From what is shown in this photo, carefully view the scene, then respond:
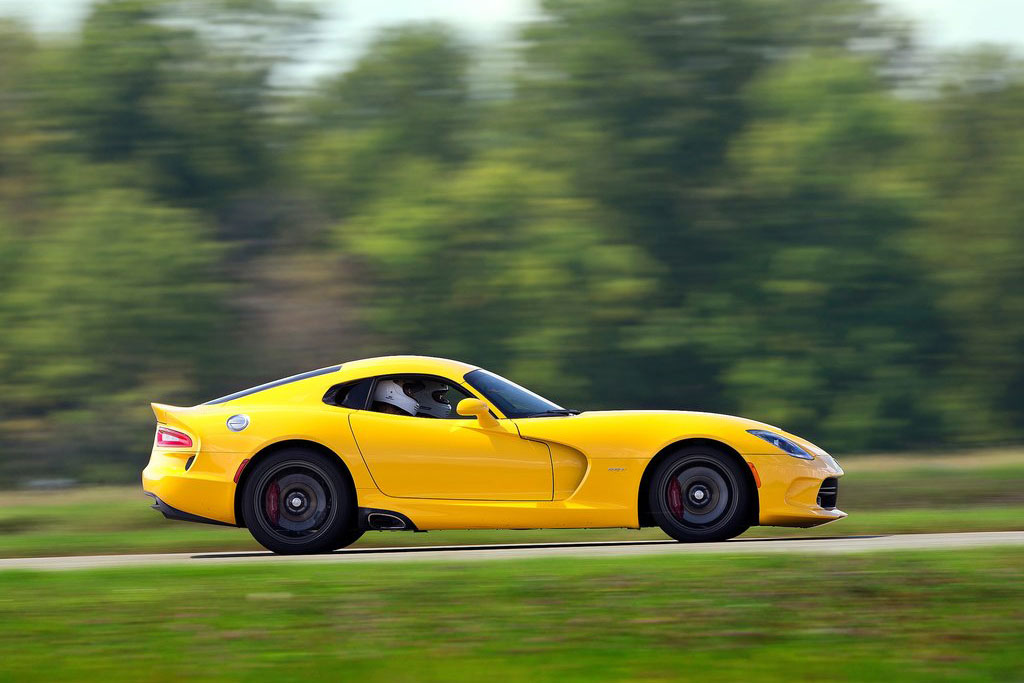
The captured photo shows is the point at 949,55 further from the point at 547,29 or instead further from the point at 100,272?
the point at 100,272

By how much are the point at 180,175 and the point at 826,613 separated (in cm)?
2929

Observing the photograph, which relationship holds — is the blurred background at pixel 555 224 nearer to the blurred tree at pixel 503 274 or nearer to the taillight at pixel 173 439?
the blurred tree at pixel 503 274

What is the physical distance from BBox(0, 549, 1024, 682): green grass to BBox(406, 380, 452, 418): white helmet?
2.04 m

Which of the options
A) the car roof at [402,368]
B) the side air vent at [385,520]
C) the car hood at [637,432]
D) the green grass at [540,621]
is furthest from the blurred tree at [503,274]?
the green grass at [540,621]

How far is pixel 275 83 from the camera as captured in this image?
120 ft

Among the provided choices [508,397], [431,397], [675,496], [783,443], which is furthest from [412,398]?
[783,443]

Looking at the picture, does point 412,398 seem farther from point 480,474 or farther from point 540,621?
point 540,621

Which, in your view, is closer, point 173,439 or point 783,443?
point 783,443

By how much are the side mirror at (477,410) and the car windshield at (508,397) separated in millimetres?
220

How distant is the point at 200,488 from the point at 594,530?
5.24 meters

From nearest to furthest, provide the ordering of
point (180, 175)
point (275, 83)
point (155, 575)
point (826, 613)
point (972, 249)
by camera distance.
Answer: point (826, 613) → point (155, 575) → point (972, 249) → point (180, 175) → point (275, 83)

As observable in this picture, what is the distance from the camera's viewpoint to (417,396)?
411 inches

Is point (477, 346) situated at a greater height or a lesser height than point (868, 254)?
lesser

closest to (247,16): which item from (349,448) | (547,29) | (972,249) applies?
(547,29)
